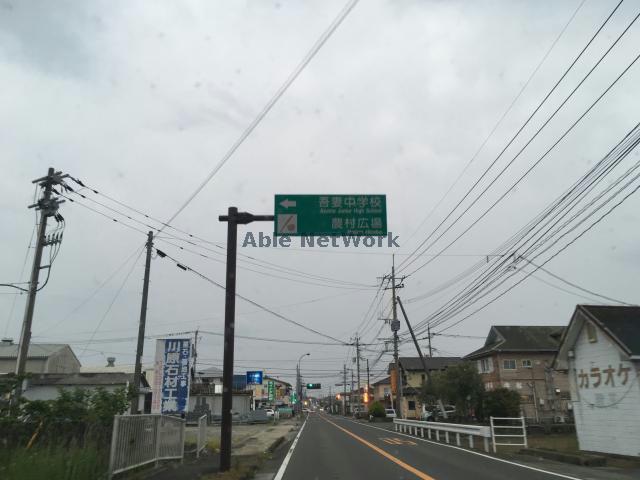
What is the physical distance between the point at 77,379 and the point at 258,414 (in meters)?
24.6

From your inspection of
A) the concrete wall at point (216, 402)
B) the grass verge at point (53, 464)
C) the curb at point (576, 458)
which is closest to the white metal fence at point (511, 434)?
the curb at point (576, 458)

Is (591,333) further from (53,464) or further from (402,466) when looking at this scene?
(53,464)

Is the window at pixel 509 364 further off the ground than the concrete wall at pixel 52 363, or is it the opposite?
the concrete wall at pixel 52 363

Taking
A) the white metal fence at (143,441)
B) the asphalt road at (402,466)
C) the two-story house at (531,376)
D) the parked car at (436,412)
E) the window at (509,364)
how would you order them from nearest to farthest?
the white metal fence at (143,441) < the asphalt road at (402,466) < the parked car at (436,412) < the two-story house at (531,376) < the window at (509,364)

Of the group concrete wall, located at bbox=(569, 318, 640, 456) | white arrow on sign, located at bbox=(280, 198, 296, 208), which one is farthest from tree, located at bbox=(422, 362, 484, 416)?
white arrow on sign, located at bbox=(280, 198, 296, 208)

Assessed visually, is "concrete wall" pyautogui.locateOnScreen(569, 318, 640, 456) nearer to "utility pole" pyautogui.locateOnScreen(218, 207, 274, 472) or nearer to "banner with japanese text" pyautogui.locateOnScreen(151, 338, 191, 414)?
"utility pole" pyautogui.locateOnScreen(218, 207, 274, 472)

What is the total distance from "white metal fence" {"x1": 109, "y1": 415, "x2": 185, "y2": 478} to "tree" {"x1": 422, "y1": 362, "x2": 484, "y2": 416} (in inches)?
871

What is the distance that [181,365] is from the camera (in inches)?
815

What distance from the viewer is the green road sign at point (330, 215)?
13.8 m

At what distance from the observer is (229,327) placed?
12227 millimetres

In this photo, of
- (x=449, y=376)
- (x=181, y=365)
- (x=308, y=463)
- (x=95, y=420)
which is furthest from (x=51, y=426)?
(x=449, y=376)

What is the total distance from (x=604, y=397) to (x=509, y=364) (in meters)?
28.9

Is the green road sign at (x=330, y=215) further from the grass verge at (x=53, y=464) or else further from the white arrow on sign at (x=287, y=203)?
the grass verge at (x=53, y=464)

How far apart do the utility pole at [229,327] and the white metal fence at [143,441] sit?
78.8 inches
